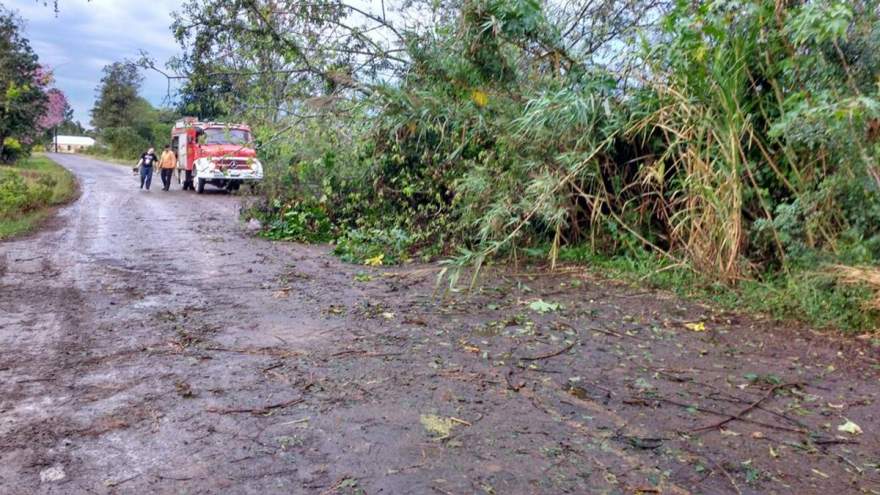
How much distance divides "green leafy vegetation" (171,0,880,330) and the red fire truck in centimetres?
408

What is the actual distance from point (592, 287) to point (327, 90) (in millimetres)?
6116

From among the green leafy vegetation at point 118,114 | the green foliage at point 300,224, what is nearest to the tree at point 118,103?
the green leafy vegetation at point 118,114

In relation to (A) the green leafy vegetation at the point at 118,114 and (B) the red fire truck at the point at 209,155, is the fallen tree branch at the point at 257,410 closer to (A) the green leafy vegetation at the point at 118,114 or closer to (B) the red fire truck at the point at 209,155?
(B) the red fire truck at the point at 209,155

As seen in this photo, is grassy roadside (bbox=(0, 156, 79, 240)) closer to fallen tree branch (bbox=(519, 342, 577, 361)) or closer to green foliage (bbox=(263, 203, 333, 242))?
green foliage (bbox=(263, 203, 333, 242))

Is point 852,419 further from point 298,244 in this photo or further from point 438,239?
point 298,244

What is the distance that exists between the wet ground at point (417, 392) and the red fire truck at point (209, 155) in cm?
930

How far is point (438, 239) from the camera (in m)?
10.2

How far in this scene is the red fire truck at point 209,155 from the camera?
17.9 m

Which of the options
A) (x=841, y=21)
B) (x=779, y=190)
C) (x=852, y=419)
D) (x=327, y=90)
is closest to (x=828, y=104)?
(x=841, y=21)

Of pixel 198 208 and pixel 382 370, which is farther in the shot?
pixel 198 208

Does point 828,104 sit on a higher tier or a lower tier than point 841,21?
lower

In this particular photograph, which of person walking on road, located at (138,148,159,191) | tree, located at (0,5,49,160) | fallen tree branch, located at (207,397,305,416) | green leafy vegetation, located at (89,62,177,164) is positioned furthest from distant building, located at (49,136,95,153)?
fallen tree branch, located at (207,397,305,416)

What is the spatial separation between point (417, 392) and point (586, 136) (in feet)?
15.5

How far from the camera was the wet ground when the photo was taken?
138 inches
